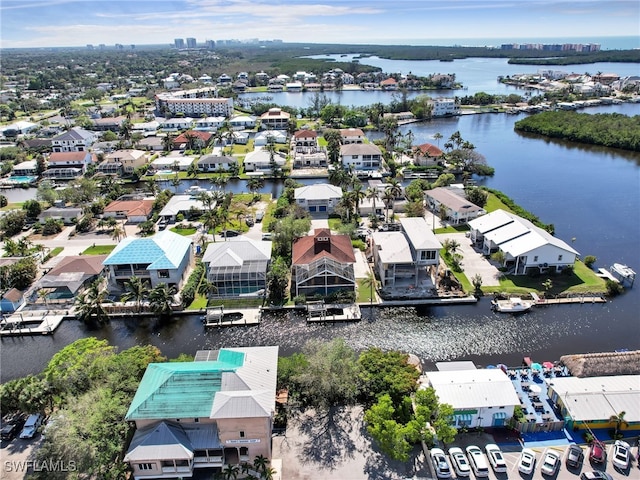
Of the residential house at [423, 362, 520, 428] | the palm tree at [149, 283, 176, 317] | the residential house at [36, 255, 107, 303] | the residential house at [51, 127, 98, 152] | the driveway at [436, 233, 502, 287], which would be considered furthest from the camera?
the residential house at [51, 127, 98, 152]

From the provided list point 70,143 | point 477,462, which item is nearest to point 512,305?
point 477,462

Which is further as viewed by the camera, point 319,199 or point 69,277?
point 319,199

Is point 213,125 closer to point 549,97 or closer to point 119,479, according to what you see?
point 119,479

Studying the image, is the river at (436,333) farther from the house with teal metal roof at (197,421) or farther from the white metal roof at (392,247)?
the house with teal metal roof at (197,421)

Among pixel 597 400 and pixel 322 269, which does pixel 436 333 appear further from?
pixel 597 400

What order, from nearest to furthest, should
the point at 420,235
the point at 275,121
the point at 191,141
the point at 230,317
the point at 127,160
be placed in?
1. the point at 230,317
2. the point at 420,235
3. the point at 127,160
4. the point at 191,141
5. the point at 275,121

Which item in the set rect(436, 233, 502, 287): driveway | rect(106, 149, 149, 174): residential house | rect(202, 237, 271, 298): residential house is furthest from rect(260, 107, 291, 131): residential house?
rect(202, 237, 271, 298): residential house

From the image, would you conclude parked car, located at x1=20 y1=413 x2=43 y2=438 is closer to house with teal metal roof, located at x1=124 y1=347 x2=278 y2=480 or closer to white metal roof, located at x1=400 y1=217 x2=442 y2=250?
house with teal metal roof, located at x1=124 y1=347 x2=278 y2=480
